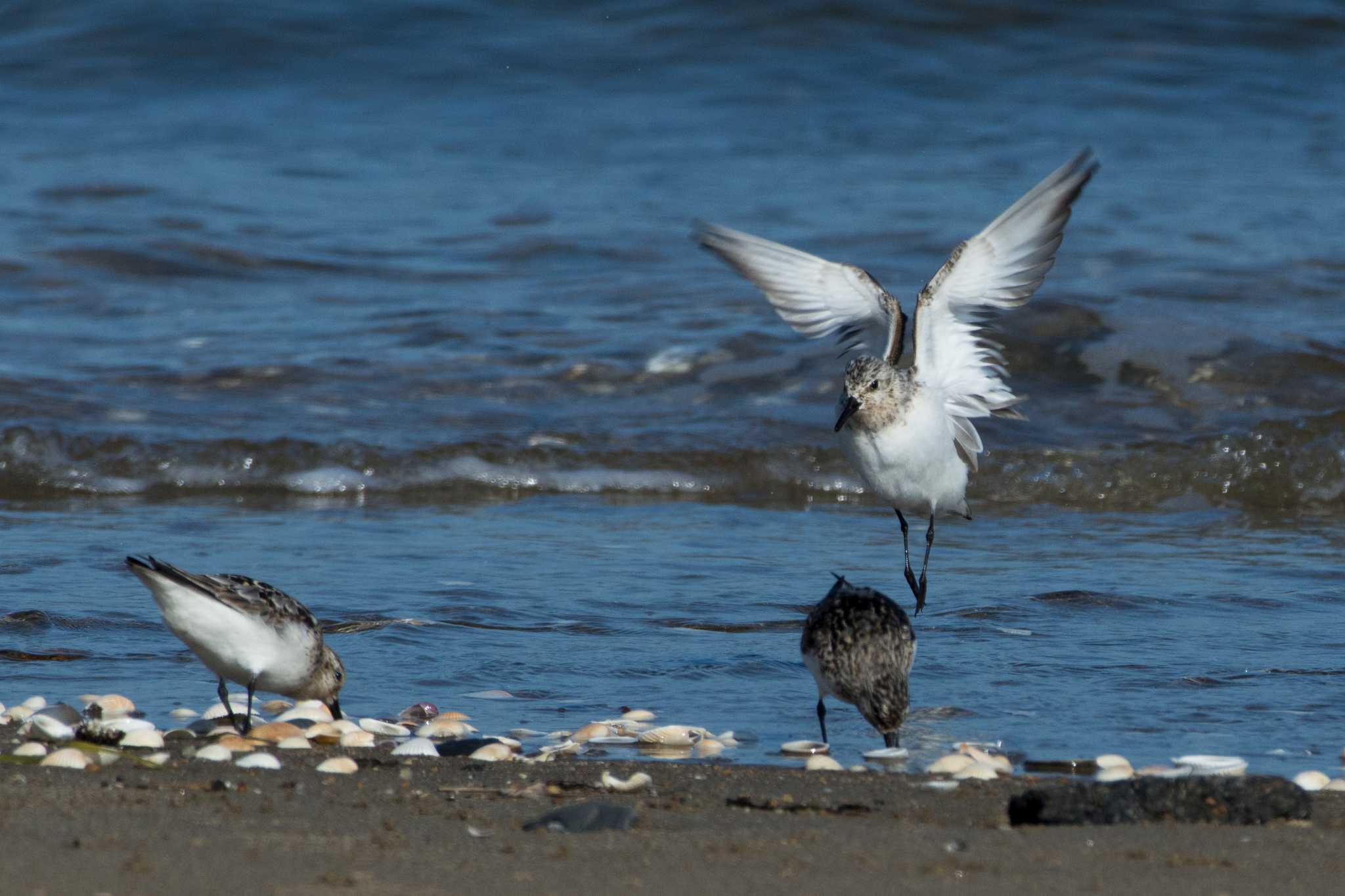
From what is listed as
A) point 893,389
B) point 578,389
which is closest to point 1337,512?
point 893,389

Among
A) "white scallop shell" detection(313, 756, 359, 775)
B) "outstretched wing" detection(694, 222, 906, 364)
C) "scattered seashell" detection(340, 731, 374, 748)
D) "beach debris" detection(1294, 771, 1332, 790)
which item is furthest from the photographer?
"outstretched wing" detection(694, 222, 906, 364)

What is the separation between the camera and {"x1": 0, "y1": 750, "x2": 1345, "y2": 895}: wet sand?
9.50 feet

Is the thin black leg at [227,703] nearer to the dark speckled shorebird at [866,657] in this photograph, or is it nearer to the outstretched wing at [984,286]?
the dark speckled shorebird at [866,657]

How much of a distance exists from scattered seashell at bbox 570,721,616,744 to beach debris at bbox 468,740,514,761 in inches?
10.5

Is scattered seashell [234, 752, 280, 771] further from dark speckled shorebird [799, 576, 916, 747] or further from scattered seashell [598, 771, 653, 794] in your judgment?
dark speckled shorebird [799, 576, 916, 747]

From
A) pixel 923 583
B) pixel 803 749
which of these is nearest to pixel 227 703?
pixel 803 749

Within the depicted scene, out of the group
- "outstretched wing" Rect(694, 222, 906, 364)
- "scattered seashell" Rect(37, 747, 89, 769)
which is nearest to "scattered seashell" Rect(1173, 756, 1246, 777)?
"outstretched wing" Rect(694, 222, 906, 364)

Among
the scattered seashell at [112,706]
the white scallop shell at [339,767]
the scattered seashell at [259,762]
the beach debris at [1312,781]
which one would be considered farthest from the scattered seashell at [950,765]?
the scattered seashell at [112,706]

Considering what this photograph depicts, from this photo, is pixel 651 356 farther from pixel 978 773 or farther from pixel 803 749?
pixel 978 773

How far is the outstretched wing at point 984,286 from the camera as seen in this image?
5.86 m

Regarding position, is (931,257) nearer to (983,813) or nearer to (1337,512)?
(1337,512)

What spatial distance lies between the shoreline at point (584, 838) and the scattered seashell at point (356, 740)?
336 millimetres

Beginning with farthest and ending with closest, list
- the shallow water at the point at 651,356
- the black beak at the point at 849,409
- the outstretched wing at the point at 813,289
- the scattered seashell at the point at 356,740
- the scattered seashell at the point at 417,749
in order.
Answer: the outstretched wing at the point at 813,289 → the black beak at the point at 849,409 → the shallow water at the point at 651,356 → the scattered seashell at the point at 356,740 → the scattered seashell at the point at 417,749

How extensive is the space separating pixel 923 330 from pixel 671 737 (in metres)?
2.27
